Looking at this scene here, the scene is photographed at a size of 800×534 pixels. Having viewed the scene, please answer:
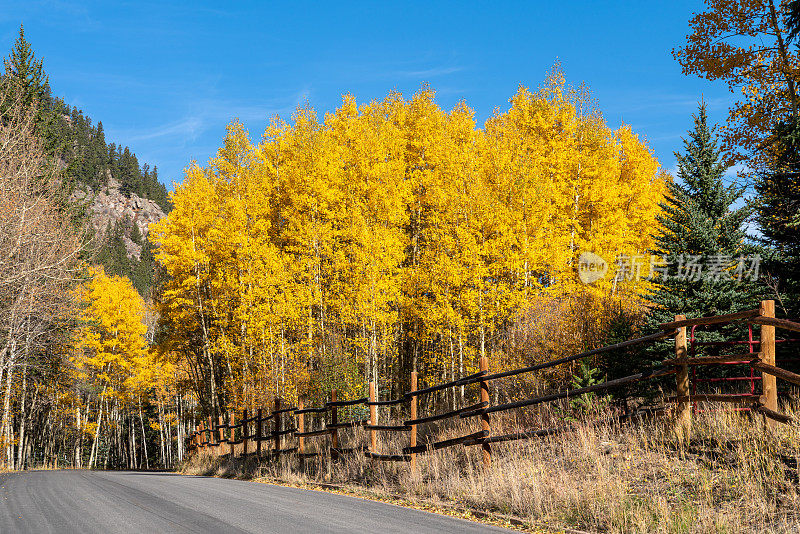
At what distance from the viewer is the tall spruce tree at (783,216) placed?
12.8 meters

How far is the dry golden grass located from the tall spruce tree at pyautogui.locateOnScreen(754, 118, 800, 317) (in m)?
6.20

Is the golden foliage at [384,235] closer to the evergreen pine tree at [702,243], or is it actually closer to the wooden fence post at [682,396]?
the evergreen pine tree at [702,243]

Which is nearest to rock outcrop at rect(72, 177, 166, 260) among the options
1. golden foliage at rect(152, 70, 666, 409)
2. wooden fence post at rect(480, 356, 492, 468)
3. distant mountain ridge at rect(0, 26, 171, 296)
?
distant mountain ridge at rect(0, 26, 171, 296)

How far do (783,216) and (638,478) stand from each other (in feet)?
31.2

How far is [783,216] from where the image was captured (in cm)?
1365

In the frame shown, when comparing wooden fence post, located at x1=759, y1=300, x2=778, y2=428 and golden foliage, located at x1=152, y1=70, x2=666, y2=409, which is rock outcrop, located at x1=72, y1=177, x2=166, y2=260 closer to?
golden foliage, located at x1=152, y1=70, x2=666, y2=409

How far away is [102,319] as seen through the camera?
39500mm

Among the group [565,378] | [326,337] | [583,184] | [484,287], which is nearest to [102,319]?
[326,337]

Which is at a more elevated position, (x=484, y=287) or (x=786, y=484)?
(x=484, y=287)

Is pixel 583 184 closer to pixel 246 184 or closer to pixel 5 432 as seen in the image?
pixel 246 184

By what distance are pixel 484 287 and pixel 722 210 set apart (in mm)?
8974

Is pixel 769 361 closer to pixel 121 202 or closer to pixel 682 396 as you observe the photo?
pixel 682 396

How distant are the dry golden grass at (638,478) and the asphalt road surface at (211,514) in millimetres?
948

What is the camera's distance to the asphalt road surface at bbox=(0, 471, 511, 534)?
682 cm
